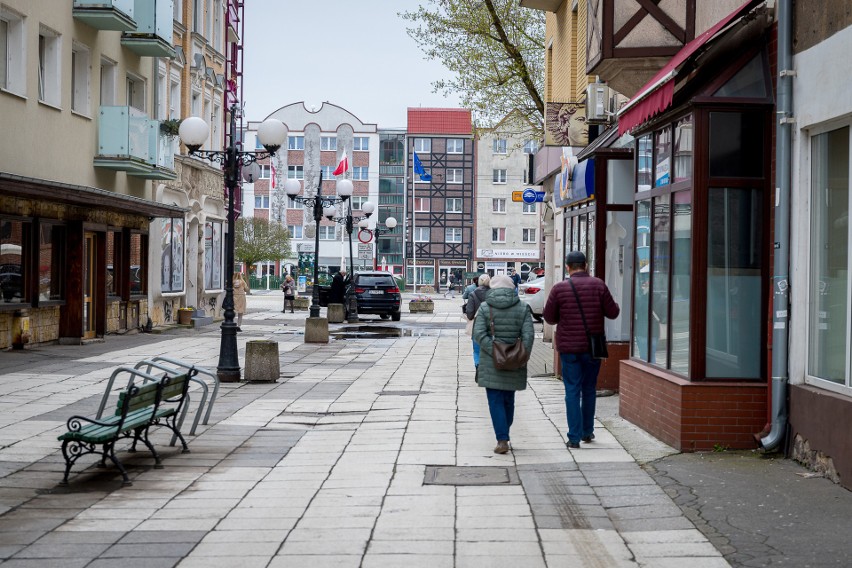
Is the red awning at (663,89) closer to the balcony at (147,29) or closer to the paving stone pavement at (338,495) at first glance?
the paving stone pavement at (338,495)

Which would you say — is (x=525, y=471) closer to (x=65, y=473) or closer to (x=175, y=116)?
(x=65, y=473)

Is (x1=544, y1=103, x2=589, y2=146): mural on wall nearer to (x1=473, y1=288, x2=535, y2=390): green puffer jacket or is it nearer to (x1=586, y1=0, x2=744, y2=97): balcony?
(x1=586, y1=0, x2=744, y2=97): balcony

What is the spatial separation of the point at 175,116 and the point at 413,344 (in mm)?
11709

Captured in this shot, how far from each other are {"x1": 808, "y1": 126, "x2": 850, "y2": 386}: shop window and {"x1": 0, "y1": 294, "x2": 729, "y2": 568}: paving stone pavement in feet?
5.51

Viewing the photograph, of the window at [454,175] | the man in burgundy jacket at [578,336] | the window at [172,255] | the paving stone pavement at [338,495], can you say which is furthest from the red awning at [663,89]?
the window at [454,175]

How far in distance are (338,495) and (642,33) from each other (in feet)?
24.0

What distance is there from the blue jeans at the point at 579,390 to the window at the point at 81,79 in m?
18.0

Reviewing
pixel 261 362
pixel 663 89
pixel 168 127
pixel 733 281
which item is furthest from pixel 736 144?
pixel 168 127

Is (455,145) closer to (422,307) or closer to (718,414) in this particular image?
(422,307)

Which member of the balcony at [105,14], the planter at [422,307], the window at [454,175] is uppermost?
the window at [454,175]

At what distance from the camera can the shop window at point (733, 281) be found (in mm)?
9875

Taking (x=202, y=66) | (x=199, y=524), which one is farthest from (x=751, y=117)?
(x=202, y=66)

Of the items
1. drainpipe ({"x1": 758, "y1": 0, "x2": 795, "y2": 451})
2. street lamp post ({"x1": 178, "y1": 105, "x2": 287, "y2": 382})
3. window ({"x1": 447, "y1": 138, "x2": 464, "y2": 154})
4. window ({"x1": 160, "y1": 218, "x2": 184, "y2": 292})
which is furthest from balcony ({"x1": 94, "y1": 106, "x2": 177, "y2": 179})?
window ({"x1": 447, "y1": 138, "x2": 464, "y2": 154})

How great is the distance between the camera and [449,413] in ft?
42.7
